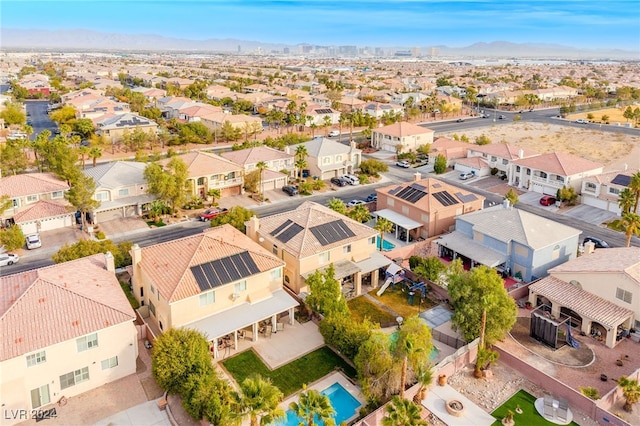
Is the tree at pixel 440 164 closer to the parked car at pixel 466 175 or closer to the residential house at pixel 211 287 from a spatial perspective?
the parked car at pixel 466 175

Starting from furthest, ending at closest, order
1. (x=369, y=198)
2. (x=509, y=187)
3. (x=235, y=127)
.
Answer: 1. (x=235, y=127)
2. (x=509, y=187)
3. (x=369, y=198)

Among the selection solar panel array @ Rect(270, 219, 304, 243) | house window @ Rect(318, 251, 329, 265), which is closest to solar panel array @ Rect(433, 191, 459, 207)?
house window @ Rect(318, 251, 329, 265)

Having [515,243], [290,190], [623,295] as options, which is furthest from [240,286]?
[290,190]

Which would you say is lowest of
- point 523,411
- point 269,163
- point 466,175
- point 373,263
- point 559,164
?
point 523,411

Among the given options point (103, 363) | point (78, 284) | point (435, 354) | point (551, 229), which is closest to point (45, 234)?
point (78, 284)

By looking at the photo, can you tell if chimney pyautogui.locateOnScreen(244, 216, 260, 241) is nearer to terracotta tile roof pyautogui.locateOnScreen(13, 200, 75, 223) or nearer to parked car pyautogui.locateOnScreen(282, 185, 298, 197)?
parked car pyautogui.locateOnScreen(282, 185, 298, 197)

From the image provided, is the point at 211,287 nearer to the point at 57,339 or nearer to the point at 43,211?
the point at 57,339

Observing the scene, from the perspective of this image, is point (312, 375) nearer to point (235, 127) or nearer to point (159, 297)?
point (159, 297)

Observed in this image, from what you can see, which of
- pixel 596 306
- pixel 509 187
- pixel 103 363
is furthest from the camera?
pixel 509 187
